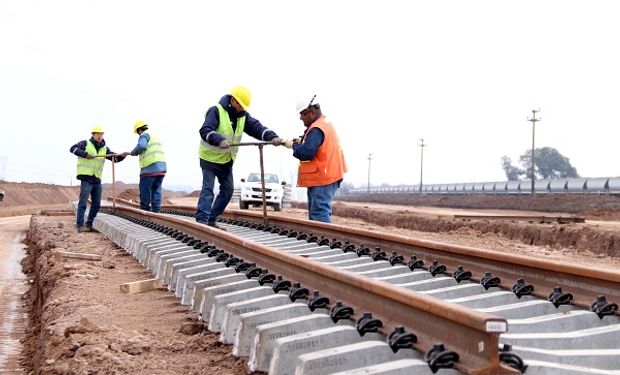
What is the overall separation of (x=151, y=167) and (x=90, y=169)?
1389 millimetres

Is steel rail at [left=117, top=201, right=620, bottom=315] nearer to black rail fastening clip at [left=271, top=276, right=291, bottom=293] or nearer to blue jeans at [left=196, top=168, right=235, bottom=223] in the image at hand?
black rail fastening clip at [left=271, top=276, right=291, bottom=293]

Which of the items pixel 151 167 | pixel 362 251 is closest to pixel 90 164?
pixel 151 167

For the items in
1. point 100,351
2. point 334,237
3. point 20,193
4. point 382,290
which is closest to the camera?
point 382,290

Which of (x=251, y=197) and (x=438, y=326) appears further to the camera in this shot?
(x=251, y=197)

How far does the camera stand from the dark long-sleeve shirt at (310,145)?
8.80m

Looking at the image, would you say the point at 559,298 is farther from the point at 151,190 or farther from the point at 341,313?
the point at 151,190

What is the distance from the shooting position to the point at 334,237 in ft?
25.3

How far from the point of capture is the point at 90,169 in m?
13.5

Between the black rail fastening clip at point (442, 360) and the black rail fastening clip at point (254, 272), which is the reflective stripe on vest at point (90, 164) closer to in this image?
the black rail fastening clip at point (254, 272)

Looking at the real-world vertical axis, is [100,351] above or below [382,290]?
below

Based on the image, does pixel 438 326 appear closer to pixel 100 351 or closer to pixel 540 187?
pixel 100 351

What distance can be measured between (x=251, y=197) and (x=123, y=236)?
23798 millimetres

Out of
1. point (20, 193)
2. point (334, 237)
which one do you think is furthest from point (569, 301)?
point (20, 193)

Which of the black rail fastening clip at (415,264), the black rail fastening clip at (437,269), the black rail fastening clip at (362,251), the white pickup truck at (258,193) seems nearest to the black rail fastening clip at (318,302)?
the black rail fastening clip at (437,269)
